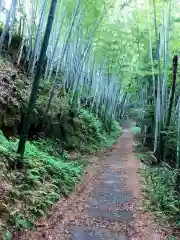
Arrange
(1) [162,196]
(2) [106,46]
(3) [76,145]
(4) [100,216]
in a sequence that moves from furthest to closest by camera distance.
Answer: (2) [106,46] → (3) [76,145] → (1) [162,196] → (4) [100,216]

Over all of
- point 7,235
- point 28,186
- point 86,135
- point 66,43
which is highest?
point 66,43

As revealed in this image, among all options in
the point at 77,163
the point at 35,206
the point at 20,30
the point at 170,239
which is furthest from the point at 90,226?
the point at 20,30

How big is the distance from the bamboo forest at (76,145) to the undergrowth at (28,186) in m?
0.02

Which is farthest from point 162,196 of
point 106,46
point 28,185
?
point 106,46

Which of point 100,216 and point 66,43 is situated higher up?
point 66,43

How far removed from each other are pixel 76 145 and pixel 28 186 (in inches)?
221

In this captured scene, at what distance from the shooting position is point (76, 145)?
34.9 feet

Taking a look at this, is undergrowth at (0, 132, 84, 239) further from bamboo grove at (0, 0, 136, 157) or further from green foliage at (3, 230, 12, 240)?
bamboo grove at (0, 0, 136, 157)

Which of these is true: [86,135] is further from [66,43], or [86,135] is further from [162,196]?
[162,196]

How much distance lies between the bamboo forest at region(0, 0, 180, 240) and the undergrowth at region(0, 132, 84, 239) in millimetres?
18

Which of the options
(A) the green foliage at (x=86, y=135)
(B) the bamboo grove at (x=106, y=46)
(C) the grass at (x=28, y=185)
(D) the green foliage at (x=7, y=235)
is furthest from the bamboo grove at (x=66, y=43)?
(D) the green foliage at (x=7, y=235)

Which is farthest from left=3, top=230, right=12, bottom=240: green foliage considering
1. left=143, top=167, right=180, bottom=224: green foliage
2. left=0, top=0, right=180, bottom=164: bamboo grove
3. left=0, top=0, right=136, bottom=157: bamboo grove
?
left=0, top=0, right=180, bottom=164: bamboo grove

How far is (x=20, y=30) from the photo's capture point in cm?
1048

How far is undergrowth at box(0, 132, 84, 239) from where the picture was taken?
4.17 meters
